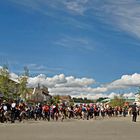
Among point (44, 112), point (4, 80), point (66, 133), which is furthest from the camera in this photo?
point (4, 80)

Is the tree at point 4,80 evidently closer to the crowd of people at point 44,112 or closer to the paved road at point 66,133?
the crowd of people at point 44,112

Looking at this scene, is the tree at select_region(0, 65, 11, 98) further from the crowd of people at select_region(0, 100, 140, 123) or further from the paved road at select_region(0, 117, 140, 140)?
the paved road at select_region(0, 117, 140, 140)

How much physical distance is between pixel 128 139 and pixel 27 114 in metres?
25.6

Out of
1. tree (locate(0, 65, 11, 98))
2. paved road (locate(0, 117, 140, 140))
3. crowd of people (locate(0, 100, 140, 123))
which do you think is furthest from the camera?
tree (locate(0, 65, 11, 98))

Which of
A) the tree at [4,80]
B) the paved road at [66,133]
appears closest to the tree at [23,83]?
the tree at [4,80]

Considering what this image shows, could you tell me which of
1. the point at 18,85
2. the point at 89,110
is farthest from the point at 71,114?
the point at 18,85

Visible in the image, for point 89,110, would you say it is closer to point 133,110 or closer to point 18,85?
point 133,110

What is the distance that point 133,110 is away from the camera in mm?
45156

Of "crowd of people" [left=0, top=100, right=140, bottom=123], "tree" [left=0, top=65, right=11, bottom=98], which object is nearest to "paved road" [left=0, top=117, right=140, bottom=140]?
"crowd of people" [left=0, top=100, right=140, bottom=123]

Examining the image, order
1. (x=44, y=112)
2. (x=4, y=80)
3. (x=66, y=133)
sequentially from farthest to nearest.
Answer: (x=4, y=80) → (x=44, y=112) → (x=66, y=133)

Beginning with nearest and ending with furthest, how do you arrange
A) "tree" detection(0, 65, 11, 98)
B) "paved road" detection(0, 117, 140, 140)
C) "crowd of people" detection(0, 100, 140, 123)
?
"paved road" detection(0, 117, 140, 140) → "crowd of people" detection(0, 100, 140, 123) → "tree" detection(0, 65, 11, 98)

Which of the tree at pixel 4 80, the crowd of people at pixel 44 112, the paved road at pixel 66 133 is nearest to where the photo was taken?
the paved road at pixel 66 133

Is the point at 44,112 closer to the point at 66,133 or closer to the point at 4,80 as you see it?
the point at 66,133

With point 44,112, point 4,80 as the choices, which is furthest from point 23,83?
point 44,112
